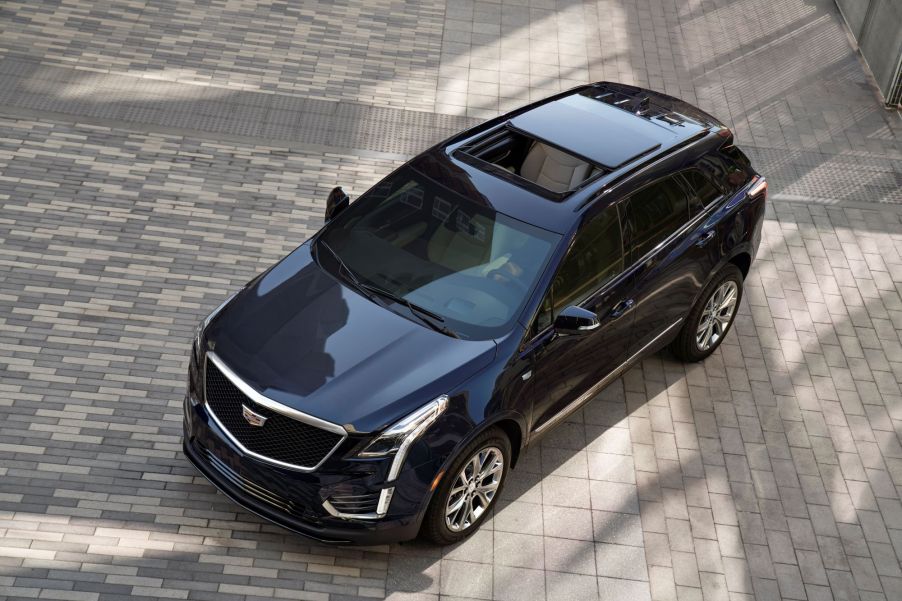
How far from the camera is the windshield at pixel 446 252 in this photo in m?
6.45

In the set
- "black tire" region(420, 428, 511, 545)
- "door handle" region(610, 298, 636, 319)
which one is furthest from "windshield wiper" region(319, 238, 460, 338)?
"door handle" region(610, 298, 636, 319)

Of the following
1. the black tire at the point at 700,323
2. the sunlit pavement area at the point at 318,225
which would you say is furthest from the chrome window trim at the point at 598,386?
the sunlit pavement area at the point at 318,225

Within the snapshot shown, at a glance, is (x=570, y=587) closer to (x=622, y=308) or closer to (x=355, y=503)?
(x=355, y=503)

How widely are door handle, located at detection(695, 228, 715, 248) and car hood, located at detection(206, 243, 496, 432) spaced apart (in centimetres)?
208

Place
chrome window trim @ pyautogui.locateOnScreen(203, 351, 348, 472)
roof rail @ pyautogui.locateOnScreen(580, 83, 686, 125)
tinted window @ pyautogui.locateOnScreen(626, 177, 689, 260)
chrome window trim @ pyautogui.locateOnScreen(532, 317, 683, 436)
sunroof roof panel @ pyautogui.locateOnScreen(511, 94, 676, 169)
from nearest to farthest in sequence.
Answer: chrome window trim @ pyautogui.locateOnScreen(203, 351, 348, 472), chrome window trim @ pyautogui.locateOnScreen(532, 317, 683, 436), tinted window @ pyautogui.locateOnScreen(626, 177, 689, 260), sunroof roof panel @ pyautogui.locateOnScreen(511, 94, 676, 169), roof rail @ pyautogui.locateOnScreen(580, 83, 686, 125)

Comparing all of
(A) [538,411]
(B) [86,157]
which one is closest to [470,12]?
(B) [86,157]

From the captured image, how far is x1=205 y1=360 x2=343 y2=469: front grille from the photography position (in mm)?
5836

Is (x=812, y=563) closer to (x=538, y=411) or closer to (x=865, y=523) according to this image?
(x=865, y=523)

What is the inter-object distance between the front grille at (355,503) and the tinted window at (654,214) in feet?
7.90

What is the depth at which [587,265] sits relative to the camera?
22.1 feet

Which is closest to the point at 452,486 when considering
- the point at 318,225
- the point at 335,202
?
the point at 335,202

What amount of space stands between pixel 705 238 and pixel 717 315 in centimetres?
84

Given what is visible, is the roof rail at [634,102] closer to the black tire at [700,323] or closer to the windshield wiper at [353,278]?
the black tire at [700,323]

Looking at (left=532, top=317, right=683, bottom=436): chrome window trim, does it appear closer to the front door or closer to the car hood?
the front door
